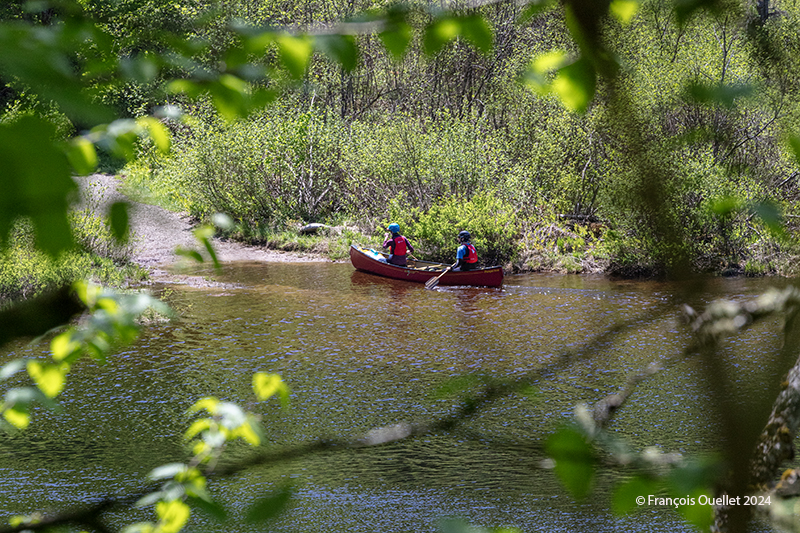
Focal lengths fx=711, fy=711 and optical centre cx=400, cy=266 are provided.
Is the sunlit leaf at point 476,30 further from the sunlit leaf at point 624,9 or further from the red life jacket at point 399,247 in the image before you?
the red life jacket at point 399,247

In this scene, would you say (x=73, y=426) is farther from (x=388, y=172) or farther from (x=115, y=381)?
(x=388, y=172)

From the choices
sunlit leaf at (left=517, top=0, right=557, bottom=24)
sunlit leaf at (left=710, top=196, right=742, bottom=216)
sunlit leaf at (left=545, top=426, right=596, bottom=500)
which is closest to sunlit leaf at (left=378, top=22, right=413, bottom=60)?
sunlit leaf at (left=517, top=0, right=557, bottom=24)

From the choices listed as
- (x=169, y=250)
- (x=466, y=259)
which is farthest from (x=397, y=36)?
(x=169, y=250)

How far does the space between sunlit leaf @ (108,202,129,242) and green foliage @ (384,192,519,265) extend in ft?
69.4

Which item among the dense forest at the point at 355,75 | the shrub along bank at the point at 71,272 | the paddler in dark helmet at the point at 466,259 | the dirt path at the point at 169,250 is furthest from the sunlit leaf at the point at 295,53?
the dirt path at the point at 169,250

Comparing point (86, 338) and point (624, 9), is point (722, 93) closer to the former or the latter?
point (624, 9)

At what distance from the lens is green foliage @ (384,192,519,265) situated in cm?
2238

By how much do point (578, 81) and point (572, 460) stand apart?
0.56 m

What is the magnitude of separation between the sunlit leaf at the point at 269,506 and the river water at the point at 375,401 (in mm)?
2536

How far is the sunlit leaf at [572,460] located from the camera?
3.17 ft

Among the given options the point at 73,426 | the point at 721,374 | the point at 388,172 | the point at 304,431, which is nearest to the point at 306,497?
the point at 304,431

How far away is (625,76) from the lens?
3.24ft

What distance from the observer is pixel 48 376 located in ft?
7.09

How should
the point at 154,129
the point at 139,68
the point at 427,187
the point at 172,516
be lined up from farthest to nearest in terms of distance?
the point at 427,187 < the point at 172,516 < the point at 154,129 < the point at 139,68
